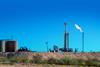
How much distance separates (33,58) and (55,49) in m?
9.33

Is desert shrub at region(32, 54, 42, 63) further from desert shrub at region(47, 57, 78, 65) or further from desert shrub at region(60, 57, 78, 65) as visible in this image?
desert shrub at region(60, 57, 78, 65)

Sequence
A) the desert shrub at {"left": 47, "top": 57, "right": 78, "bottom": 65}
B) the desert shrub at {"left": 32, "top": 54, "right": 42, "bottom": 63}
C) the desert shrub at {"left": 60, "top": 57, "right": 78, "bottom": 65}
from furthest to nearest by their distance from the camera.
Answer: the desert shrub at {"left": 32, "top": 54, "right": 42, "bottom": 63} < the desert shrub at {"left": 47, "top": 57, "right": 78, "bottom": 65} < the desert shrub at {"left": 60, "top": 57, "right": 78, "bottom": 65}

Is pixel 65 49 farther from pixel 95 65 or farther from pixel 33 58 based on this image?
pixel 95 65

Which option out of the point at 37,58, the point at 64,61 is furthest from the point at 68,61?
the point at 37,58

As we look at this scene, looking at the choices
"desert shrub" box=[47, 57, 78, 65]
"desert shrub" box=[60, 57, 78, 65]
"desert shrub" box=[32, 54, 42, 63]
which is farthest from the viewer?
"desert shrub" box=[32, 54, 42, 63]

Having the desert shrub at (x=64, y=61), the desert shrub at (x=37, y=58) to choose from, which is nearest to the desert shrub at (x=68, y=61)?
the desert shrub at (x=64, y=61)

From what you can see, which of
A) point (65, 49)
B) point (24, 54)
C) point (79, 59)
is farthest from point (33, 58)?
point (65, 49)

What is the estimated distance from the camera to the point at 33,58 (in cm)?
4900

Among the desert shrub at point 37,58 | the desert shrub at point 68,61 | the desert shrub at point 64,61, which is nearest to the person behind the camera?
the desert shrub at point 68,61

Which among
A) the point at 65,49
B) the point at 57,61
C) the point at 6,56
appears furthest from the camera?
the point at 65,49

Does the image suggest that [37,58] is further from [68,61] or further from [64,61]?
[68,61]

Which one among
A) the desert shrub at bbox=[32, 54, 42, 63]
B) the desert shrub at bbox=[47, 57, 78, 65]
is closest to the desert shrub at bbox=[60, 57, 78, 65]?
the desert shrub at bbox=[47, 57, 78, 65]

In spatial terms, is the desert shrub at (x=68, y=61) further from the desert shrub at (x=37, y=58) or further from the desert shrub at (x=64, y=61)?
the desert shrub at (x=37, y=58)

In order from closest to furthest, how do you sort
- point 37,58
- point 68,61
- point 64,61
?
point 68,61 < point 64,61 < point 37,58
